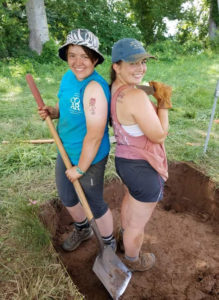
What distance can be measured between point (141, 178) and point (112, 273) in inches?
33.6

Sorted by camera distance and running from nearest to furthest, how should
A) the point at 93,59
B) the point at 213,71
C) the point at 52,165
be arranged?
the point at 93,59
the point at 52,165
the point at 213,71

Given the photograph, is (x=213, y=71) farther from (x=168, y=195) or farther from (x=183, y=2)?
(x=183, y=2)

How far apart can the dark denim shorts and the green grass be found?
79 centimetres

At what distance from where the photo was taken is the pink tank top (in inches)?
68.3

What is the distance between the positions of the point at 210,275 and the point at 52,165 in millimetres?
2136

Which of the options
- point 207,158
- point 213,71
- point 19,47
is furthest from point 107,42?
point 207,158

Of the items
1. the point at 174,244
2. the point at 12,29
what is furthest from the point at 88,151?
the point at 12,29

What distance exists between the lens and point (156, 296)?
2.22 meters

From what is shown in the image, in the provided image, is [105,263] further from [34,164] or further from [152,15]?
[152,15]

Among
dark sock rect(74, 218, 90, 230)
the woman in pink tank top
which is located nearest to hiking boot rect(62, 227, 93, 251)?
dark sock rect(74, 218, 90, 230)

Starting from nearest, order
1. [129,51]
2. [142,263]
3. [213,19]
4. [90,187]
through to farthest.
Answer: [129,51], [90,187], [142,263], [213,19]

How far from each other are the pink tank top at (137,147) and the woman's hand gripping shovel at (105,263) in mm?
450

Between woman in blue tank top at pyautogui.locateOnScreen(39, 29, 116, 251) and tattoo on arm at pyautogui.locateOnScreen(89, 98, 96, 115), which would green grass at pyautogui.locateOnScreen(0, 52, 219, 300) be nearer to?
woman in blue tank top at pyautogui.locateOnScreen(39, 29, 116, 251)

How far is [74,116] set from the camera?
1808mm
